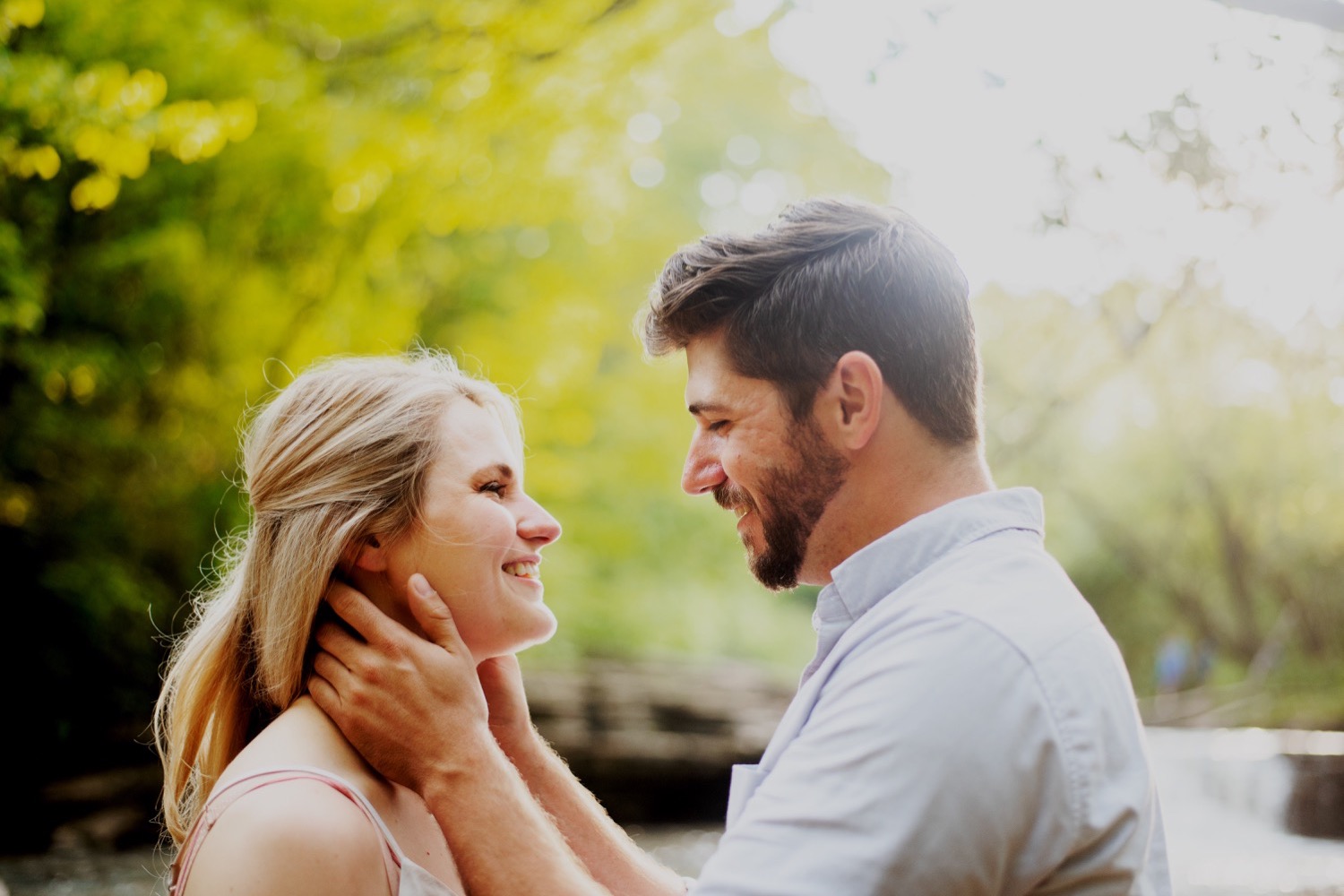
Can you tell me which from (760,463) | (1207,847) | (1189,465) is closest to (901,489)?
(760,463)

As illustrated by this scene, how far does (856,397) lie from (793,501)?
23cm

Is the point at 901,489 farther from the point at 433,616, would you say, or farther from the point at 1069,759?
the point at 433,616

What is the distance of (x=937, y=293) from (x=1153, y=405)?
23.1m

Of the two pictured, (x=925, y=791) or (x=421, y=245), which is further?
(x=421, y=245)

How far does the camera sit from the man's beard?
6.77ft

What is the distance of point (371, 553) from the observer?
2.23 m

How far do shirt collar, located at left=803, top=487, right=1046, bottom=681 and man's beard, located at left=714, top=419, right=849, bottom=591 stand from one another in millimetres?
138

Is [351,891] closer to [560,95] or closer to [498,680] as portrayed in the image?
[498,680]

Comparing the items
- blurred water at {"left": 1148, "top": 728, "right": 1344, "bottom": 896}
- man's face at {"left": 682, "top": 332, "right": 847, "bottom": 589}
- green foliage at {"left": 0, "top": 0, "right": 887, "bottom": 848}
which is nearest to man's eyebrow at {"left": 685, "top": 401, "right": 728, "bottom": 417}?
man's face at {"left": 682, "top": 332, "right": 847, "bottom": 589}

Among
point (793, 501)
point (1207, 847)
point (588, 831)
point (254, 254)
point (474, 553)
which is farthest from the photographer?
point (1207, 847)

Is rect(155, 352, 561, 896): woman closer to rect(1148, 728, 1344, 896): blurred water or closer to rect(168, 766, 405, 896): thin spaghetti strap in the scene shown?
rect(168, 766, 405, 896): thin spaghetti strap

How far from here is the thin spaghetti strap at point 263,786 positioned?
186 centimetres

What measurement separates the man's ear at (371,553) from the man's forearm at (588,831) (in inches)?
20.6

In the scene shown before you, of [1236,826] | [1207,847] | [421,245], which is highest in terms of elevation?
[421,245]
